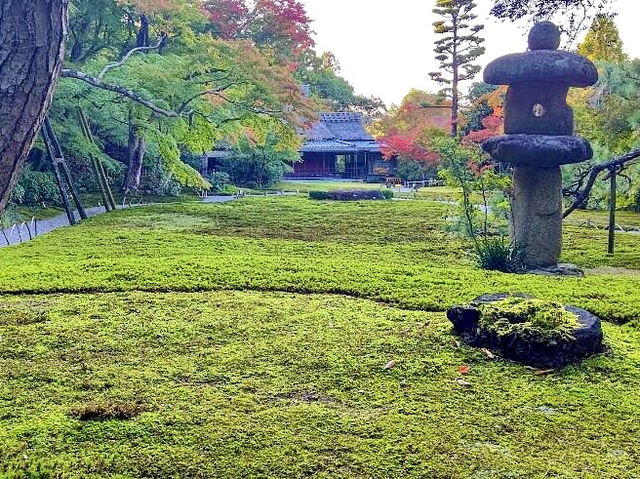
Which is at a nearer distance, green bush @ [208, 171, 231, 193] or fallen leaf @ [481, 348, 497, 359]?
fallen leaf @ [481, 348, 497, 359]

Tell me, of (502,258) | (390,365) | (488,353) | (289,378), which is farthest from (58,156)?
(488,353)

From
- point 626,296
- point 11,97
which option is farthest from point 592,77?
point 11,97

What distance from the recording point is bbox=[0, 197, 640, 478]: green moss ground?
2.47 m

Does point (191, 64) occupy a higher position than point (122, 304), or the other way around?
point (191, 64)

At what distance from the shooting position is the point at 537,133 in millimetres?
7242

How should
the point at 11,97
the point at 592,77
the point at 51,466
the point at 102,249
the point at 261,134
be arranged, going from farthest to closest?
1. the point at 261,134
2. the point at 102,249
3. the point at 592,77
4. the point at 51,466
5. the point at 11,97

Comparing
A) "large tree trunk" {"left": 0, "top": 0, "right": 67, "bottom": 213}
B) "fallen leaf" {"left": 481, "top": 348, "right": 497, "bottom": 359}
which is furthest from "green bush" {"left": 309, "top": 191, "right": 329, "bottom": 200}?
"large tree trunk" {"left": 0, "top": 0, "right": 67, "bottom": 213}

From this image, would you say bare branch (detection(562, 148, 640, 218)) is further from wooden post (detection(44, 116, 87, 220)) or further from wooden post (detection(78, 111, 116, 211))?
wooden post (detection(78, 111, 116, 211))

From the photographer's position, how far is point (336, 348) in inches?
153

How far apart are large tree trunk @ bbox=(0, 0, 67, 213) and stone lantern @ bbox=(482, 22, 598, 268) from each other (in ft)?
19.8

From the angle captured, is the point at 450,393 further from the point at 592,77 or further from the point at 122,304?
the point at 592,77

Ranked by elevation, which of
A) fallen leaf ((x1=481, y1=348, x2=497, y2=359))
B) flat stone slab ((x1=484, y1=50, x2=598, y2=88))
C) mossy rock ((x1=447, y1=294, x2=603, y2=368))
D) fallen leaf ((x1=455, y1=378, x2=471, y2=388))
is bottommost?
fallen leaf ((x1=455, y1=378, x2=471, y2=388))

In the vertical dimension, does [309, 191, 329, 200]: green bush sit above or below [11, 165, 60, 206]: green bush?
below

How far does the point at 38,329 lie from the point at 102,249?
12.7 ft
